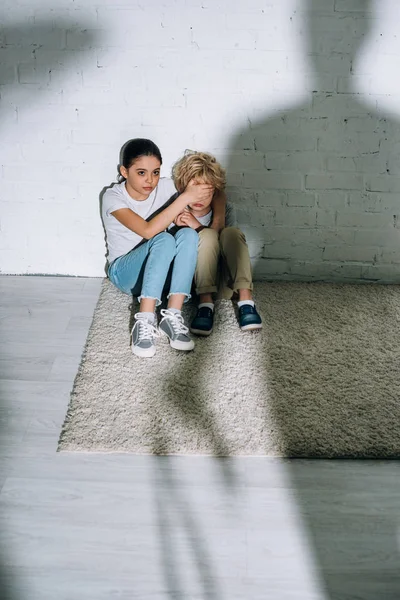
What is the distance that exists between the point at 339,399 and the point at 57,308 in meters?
1.25

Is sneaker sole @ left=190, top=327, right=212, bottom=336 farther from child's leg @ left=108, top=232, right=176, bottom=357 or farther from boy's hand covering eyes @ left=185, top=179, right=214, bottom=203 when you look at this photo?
boy's hand covering eyes @ left=185, top=179, right=214, bottom=203

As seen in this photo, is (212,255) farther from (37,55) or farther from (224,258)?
(37,55)

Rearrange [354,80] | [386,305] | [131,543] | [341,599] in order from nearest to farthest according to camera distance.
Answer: [341,599] → [131,543] → [354,80] → [386,305]

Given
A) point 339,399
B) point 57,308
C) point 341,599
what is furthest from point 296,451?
point 57,308

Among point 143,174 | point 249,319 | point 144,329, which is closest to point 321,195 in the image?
point 249,319

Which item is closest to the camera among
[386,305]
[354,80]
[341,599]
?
[341,599]

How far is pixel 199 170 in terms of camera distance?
260 centimetres

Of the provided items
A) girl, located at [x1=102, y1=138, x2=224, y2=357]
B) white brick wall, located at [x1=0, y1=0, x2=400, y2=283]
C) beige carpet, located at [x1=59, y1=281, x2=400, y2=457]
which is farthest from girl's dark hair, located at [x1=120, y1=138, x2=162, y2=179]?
beige carpet, located at [x1=59, y1=281, x2=400, y2=457]

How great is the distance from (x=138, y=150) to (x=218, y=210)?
41cm

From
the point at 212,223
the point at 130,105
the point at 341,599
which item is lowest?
the point at 341,599

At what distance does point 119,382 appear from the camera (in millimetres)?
2174

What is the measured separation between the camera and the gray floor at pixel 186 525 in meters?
1.48

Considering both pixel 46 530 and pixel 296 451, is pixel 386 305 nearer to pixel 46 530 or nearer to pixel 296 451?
pixel 296 451

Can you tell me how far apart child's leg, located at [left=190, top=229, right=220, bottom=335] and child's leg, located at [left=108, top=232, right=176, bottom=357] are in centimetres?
14
